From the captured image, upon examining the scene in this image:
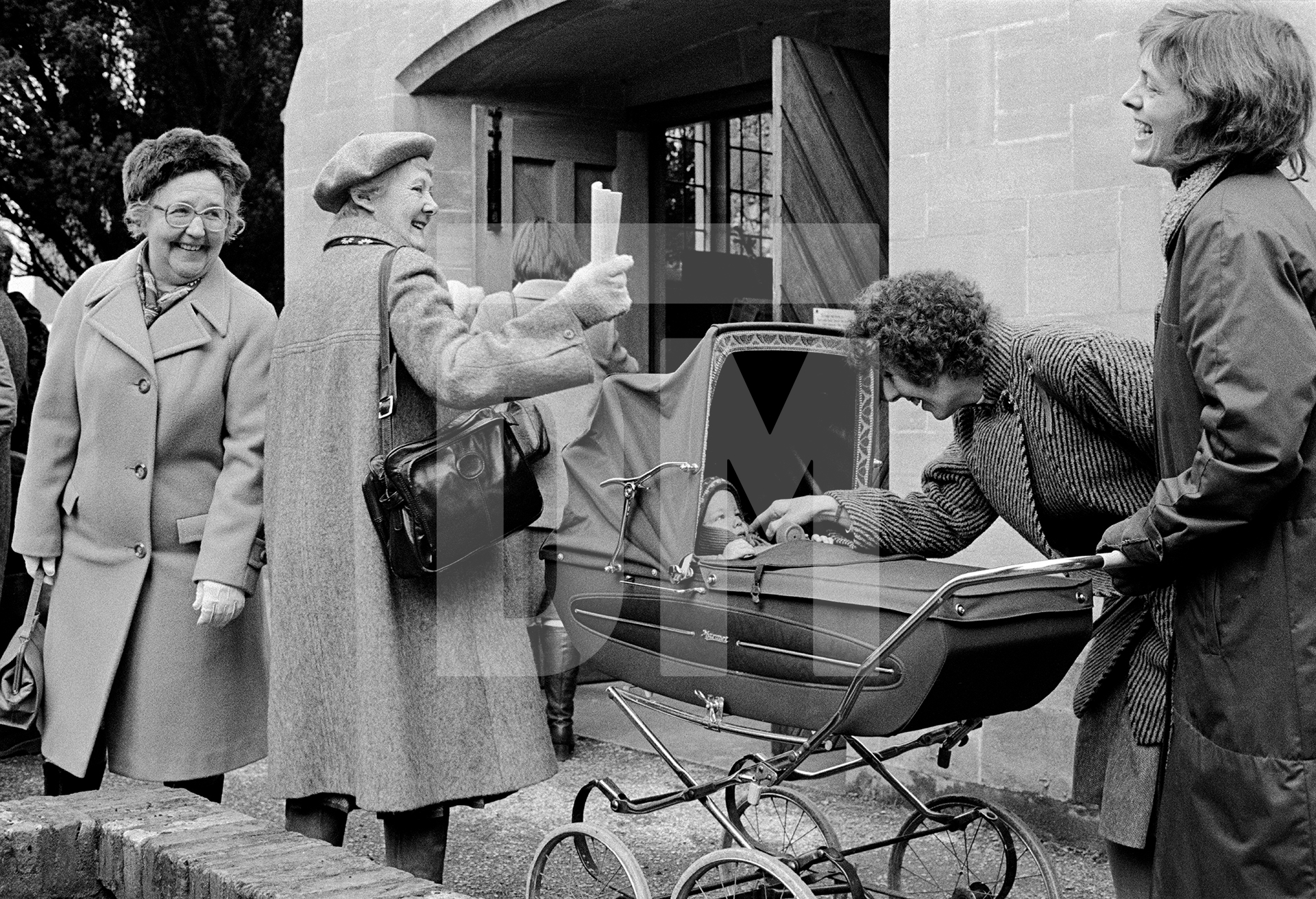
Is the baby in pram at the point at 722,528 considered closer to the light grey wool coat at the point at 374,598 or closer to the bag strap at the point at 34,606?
the light grey wool coat at the point at 374,598

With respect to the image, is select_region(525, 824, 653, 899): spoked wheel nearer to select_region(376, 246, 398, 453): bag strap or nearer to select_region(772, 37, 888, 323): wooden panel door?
select_region(376, 246, 398, 453): bag strap

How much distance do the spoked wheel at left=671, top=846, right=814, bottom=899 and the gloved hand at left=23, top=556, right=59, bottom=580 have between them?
5.94ft

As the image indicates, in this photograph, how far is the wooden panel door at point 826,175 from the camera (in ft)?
19.7

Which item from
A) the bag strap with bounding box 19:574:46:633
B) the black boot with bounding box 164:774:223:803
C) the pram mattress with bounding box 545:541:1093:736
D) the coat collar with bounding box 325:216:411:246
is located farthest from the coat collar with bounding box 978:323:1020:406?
the bag strap with bounding box 19:574:46:633

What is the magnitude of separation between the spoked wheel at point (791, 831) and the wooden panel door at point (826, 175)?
2020 millimetres

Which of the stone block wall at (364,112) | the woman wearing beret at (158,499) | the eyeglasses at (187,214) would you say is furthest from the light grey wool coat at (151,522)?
the stone block wall at (364,112)

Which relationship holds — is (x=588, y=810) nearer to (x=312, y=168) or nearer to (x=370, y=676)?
(x=370, y=676)

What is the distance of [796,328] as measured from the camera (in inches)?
134

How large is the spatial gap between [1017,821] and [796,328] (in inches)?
44.8

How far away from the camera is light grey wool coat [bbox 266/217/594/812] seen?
329 centimetres

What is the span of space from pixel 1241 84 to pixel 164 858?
84.0 inches

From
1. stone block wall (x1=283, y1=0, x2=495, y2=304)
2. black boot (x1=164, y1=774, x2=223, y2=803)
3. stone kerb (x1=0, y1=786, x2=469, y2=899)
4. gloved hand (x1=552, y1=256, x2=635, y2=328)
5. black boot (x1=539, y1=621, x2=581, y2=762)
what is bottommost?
black boot (x1=539, y1=621, x2=581, y2=762)

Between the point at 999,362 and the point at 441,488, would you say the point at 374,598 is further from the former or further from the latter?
the point at 999,362

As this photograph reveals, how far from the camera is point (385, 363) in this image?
10.9ft
